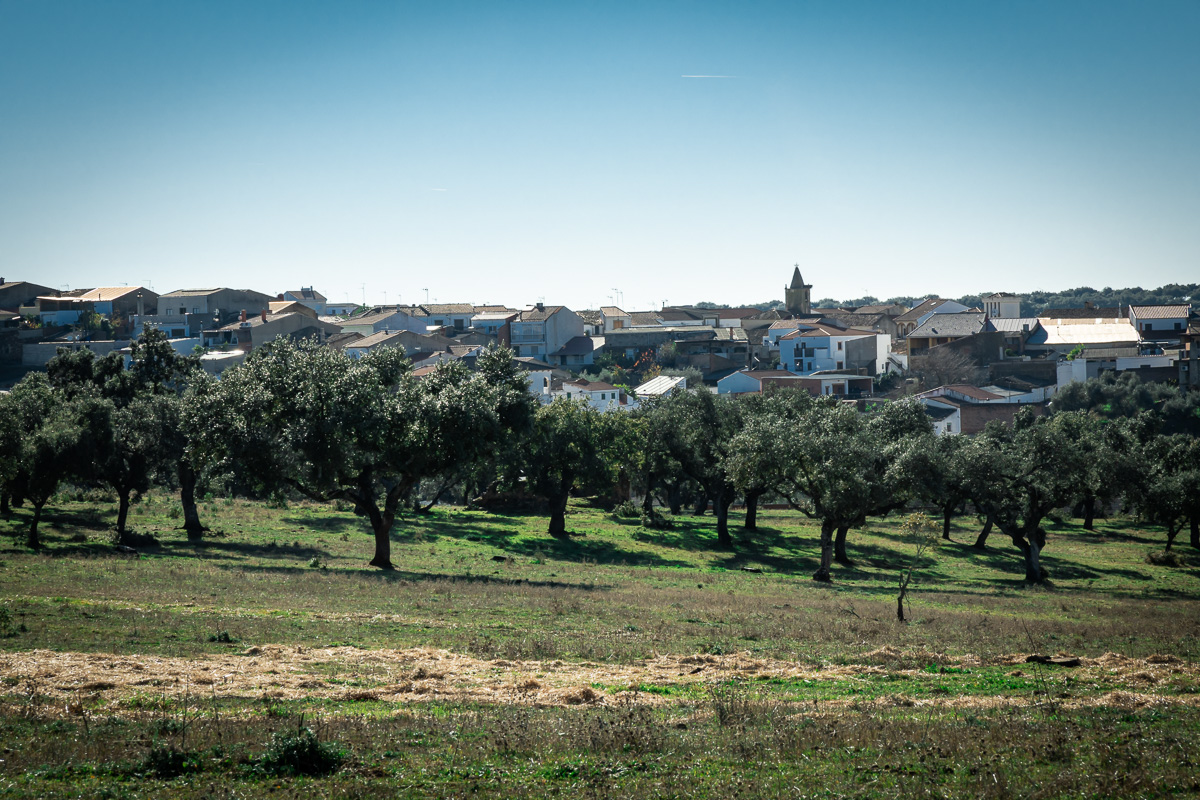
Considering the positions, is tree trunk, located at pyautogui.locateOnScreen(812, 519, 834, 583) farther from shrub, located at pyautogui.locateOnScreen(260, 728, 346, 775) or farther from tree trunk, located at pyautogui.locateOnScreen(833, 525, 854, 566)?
shrub, located at pyautogui.locateOnScreen(260, 728, 346, 775)

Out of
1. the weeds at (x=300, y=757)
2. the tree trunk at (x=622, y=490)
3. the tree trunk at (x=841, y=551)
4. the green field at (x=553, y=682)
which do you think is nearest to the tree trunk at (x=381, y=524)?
the green field at (x=553, y=682)

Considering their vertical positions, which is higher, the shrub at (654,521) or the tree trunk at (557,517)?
the tree trunk at (557,517)

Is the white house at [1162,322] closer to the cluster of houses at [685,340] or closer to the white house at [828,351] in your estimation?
the cluster of houses at [685,340]

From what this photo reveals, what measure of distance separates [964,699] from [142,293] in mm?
171320

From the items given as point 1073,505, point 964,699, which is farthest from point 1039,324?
point 964,699

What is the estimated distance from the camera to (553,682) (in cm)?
1819

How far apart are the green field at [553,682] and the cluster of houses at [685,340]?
270 ft

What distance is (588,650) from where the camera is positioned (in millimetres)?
21734

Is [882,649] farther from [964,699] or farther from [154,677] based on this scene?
[154,677]

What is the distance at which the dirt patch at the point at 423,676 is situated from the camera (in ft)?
54.1

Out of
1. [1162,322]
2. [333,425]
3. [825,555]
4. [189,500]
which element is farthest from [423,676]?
[1162,322]

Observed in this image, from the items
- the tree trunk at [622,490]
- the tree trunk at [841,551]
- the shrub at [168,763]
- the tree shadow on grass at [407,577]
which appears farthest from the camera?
the tree trunk at [622,490]

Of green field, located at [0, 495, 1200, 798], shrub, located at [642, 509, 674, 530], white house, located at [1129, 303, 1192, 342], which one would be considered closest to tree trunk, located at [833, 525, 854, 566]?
green field, located at [0, 495, 1200, 798]

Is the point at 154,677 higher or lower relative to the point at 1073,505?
higher
